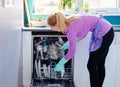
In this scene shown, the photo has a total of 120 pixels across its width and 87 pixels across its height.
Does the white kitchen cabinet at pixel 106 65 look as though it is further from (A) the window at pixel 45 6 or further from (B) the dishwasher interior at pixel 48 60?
(A) the window at pixel 45 6

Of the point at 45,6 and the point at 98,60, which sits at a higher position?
the point at 45,6

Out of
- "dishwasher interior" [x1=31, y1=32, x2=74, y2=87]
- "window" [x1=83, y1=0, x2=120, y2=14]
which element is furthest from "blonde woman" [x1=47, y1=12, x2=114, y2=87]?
"window" [x1=83, y1=0, x2=120, y2=14]

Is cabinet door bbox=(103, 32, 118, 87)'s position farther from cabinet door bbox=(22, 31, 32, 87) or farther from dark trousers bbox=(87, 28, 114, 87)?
cabinet door bbox=(22, 31, 32, 87)

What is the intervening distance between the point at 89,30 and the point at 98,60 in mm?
324

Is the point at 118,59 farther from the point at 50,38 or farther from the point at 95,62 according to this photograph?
the point at 50,38

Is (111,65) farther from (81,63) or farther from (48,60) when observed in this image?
(48,60)

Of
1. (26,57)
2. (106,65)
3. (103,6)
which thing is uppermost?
(103,6)

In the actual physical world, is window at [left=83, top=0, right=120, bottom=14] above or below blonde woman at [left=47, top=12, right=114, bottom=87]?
above

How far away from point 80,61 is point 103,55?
0.52 metres

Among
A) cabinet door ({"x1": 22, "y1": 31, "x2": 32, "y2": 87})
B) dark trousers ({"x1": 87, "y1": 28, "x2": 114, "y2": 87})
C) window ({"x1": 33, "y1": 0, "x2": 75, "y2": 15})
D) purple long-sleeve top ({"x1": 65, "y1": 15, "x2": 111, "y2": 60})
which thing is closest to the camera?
purple long-sleeve top ({"x1": 65, "y1": 15, "x2": 111, "y2": 60})

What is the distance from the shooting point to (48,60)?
10.5 feet

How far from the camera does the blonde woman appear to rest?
240cm

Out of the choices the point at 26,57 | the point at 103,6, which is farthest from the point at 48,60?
the point at 103,6

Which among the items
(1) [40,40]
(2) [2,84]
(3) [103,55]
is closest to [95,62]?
(3) [103,55]
